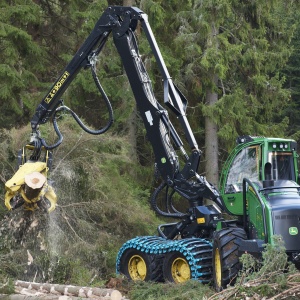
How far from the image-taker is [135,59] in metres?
12.3

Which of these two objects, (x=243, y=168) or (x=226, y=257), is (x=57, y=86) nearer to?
(x=243, y=168)

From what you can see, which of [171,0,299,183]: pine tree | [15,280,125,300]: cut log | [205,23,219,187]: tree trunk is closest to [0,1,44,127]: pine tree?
[171,0,299,183]: pine tree

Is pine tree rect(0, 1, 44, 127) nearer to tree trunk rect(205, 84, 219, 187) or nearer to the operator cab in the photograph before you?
tree trunk rect(205, 84, 219, 187)

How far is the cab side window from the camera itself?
1084cm

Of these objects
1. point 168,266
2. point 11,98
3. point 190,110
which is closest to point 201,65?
point 190,110

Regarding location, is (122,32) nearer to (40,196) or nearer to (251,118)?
(40,196)

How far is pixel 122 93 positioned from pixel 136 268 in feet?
27.2

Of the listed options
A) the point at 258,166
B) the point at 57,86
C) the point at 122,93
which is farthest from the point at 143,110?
the point at 122,93

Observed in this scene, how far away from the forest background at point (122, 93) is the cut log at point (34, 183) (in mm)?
3563

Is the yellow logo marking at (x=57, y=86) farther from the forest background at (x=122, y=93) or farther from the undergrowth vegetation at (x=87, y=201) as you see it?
the forest background at (x=122, y=93)

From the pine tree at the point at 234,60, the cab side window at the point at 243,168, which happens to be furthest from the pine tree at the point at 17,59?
the cab side window at the point at 243,168

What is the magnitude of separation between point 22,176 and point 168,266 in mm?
2756

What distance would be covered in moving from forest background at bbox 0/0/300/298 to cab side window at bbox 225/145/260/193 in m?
4.92

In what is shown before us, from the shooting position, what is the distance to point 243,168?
1109 centimetres
